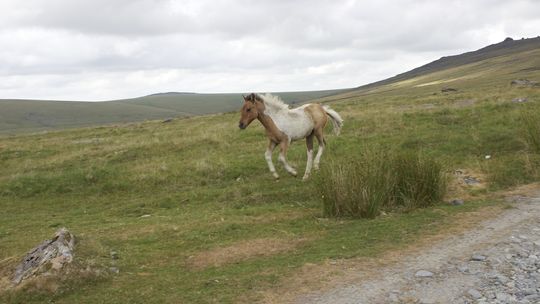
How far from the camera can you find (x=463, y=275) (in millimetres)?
6914

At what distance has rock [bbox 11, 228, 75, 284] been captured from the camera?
7.73m

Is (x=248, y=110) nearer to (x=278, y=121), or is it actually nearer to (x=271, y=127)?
(x=271, y=127)

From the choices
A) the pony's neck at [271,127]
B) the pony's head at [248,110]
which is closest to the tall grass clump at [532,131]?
the pony's neck at [271,127]

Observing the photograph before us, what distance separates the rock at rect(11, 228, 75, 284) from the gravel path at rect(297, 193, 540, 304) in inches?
157

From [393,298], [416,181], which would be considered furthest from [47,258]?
[416,181]

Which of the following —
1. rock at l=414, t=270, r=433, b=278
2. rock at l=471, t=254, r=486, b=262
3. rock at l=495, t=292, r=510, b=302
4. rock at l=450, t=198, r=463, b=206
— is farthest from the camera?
rock at l=450, t=198, r=463, b=206

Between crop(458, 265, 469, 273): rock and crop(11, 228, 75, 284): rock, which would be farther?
crop(11, 228, 75, 284): rock

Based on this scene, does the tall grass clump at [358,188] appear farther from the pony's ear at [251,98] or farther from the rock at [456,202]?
the pony's ear at [251,98]

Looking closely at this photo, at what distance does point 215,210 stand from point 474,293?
783 cm

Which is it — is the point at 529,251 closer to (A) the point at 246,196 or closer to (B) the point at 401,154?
(B) the point at 401,154

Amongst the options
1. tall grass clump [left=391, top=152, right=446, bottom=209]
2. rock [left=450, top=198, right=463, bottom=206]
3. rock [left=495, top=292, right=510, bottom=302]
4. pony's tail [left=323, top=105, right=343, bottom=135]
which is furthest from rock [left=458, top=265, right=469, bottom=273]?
pony's tail [left=323, top=105, right=343, bottom=135]

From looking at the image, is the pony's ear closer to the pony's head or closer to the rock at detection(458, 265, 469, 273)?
the pony's head

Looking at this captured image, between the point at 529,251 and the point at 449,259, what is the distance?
4.12 feet

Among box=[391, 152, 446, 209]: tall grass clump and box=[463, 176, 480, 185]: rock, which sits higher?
box=[391, 152, 446, 209]: tall grass clump
